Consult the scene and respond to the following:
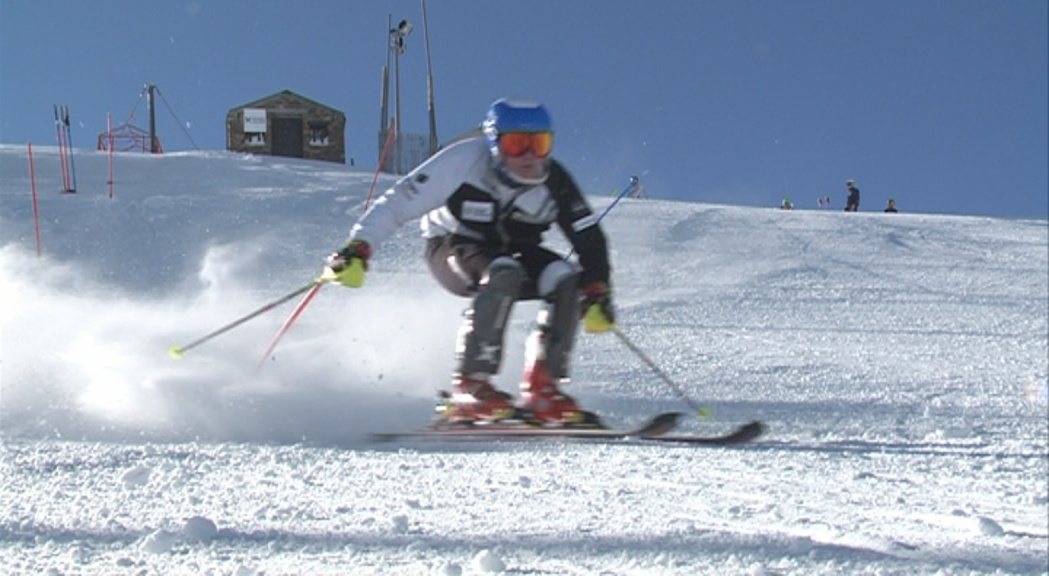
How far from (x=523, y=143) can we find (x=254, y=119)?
24.4 m

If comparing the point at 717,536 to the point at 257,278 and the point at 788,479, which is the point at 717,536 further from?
the point at 257,278

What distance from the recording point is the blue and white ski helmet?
4215 mm

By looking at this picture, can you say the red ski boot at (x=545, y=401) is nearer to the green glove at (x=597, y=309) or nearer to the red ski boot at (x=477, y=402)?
the red ski boot at (x=477, y=402)

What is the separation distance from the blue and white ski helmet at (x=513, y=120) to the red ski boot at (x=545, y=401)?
0.78 m

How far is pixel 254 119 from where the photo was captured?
1080 inches

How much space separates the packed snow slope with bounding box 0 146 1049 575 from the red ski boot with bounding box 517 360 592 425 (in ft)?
1.13

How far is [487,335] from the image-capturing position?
4.38 meters

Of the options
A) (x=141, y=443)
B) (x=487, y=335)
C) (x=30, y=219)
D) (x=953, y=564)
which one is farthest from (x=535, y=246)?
(x=30, y=219)

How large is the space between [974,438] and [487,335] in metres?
3.35

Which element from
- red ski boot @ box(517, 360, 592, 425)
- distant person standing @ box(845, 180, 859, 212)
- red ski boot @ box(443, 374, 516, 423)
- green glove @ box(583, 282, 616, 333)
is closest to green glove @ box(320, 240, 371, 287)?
red ski boot @ box(443, 374, 516, 423)

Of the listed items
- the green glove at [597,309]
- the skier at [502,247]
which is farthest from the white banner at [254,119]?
the green glove at [597,309]

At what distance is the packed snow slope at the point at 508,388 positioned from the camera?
382 cm

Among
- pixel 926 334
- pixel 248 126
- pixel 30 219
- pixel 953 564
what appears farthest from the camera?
pixel 248 126

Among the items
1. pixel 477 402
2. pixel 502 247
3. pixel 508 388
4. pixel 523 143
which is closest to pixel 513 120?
pixel 523 143
